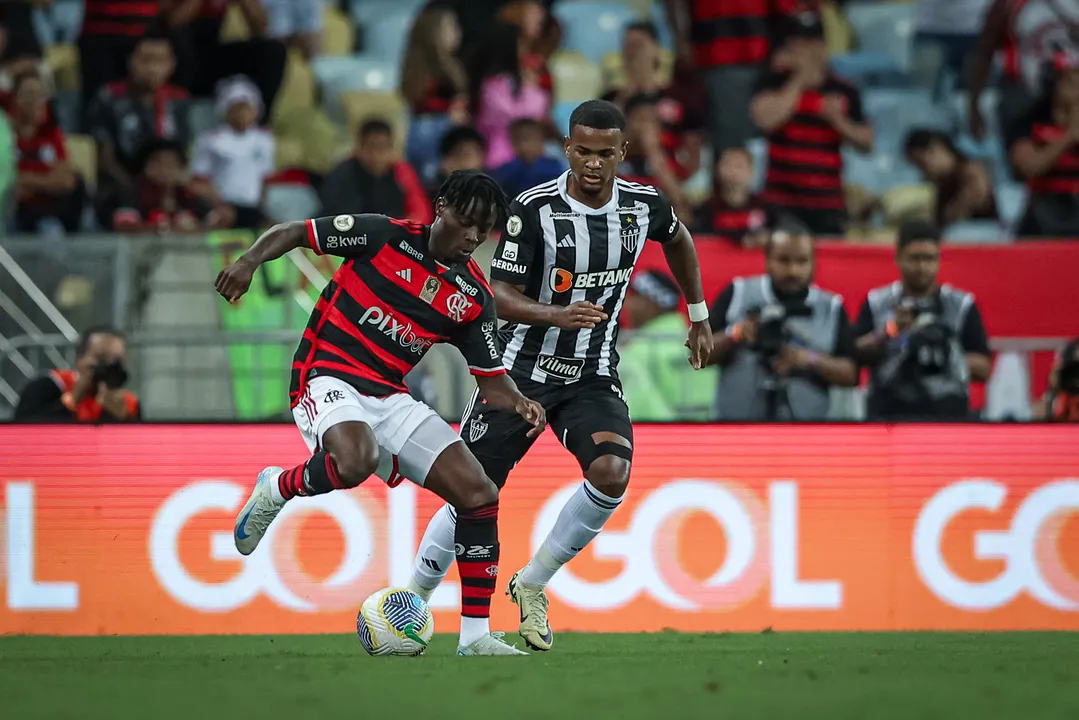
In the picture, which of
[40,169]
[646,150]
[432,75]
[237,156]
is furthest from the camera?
[432,75]

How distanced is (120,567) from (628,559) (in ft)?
8.99

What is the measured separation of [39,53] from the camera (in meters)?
13.2

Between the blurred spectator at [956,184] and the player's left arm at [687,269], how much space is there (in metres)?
5.80

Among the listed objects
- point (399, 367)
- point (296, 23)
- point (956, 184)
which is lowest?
point (399, 367)

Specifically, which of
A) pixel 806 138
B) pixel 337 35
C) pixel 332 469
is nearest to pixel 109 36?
pixel 337 35

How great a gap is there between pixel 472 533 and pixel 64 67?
8762mm

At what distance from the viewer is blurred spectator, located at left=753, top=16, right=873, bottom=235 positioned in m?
12.0

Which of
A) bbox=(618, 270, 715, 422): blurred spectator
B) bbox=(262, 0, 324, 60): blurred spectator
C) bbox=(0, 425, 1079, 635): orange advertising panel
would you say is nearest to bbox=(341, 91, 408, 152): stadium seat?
bbox=(262, 0, 324, 60): blurred spectator

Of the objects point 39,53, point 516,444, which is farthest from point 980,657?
point 39,53

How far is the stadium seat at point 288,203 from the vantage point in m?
12.6

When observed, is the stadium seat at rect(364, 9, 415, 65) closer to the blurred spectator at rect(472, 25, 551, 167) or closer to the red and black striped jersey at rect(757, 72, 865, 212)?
the blurred spectator at rect(472, 25, 551, 167)

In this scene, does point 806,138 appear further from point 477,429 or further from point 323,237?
point 323,237

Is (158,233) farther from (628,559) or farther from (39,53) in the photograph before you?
(628,559)

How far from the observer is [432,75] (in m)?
13.0
